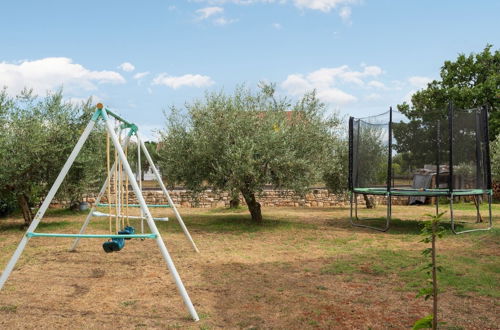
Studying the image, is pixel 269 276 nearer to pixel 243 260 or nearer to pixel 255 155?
pixel 243 260

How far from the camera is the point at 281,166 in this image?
37.6 feet

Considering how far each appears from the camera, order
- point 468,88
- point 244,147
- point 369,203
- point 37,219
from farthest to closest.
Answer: point 468,88, point 369,203, point 244,147, point 37,219

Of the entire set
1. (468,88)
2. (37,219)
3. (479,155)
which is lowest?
(37,219)

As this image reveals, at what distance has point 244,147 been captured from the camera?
10.9 meters

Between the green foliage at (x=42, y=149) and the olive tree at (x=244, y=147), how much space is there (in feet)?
7.08

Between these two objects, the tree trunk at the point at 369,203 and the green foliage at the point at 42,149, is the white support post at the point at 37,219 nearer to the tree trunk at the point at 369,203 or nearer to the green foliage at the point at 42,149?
the green foliage at the point at 42,149

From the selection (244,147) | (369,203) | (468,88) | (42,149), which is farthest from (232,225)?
(468,88)

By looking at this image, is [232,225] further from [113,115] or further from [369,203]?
[369,203]

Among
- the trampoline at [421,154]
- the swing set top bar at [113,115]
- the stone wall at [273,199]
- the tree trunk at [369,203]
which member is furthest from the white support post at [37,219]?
the tree trunk at [369,203]

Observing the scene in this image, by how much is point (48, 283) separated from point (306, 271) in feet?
11.9

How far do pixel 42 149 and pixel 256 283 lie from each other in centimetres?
748

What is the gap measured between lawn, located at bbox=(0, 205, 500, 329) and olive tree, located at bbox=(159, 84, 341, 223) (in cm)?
180

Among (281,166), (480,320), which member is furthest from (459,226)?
(480,320)

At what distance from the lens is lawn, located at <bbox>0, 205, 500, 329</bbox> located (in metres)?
4.51
